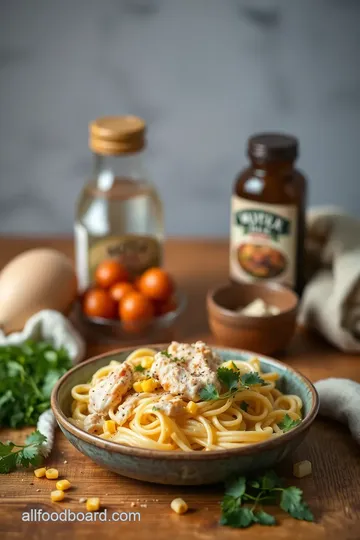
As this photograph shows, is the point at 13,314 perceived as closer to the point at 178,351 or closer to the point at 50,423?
the point at 50,423

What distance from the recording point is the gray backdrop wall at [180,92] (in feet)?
10.9

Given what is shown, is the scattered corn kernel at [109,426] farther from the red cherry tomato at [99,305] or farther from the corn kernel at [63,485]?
the red cherry tomato at [99,305]

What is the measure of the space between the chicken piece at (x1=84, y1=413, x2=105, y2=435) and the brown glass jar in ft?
3.11

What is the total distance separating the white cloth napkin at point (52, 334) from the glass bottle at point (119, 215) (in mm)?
319

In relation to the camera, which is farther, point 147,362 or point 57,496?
point 147,362

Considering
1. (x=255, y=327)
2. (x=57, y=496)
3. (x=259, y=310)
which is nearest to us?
(x=57, y=496)

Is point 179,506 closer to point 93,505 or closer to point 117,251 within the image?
point 93,505

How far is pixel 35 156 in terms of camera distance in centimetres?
363

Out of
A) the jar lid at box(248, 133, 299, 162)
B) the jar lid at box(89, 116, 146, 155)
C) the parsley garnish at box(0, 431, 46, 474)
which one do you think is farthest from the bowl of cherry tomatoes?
the parsley garnish at box(0, 431, 46, 474)

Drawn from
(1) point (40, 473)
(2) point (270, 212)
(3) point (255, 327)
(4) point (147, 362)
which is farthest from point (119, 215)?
(1) point (40, 473)

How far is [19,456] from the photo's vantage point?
76.5 inches

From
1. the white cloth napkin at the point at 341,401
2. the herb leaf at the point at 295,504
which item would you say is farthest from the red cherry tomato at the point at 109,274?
the herb leaf at the point at 295,504

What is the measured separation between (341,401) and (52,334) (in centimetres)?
85

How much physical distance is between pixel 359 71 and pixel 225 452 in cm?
214
